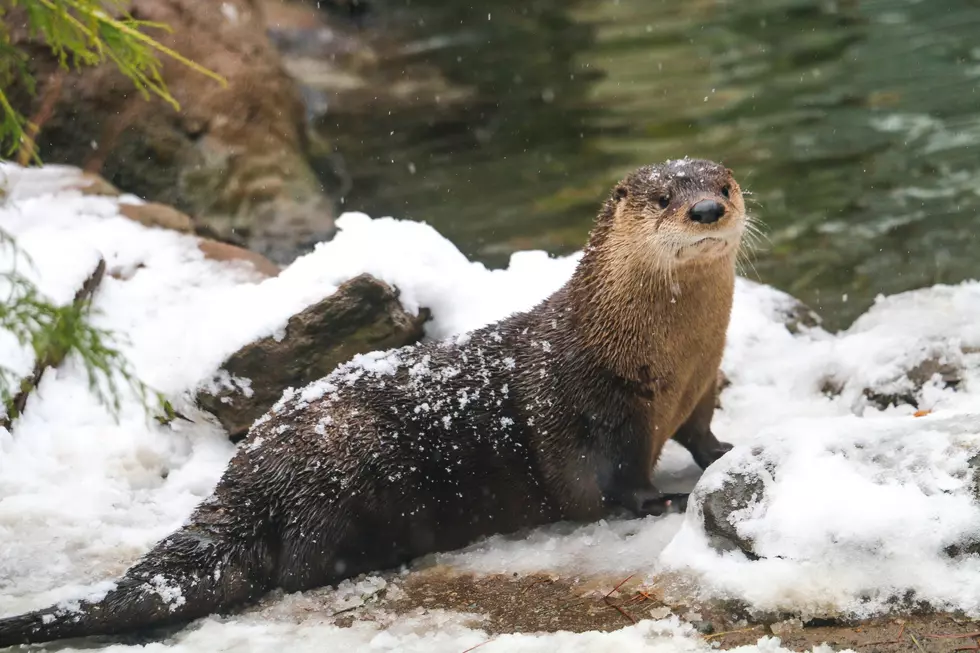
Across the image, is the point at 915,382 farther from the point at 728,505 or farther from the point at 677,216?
the point at 728,505

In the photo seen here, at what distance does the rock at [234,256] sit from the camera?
5340 millimetres

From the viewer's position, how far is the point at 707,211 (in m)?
3.19

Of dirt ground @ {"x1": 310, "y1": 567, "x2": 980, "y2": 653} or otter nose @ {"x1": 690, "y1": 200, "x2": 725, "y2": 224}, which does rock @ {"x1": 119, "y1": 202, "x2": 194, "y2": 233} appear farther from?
otter nose @ {"x1": 690, "y1": 200, "x2": 725, "y2": 224}

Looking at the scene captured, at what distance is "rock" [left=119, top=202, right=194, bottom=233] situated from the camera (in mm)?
5750

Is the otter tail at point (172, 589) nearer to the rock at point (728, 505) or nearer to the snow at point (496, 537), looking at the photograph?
the snow at point (496, 537)

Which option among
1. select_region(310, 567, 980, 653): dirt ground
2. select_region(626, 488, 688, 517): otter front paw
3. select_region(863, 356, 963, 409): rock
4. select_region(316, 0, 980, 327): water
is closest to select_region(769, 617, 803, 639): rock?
select_region(310, 567, 980, 653): dirt ground

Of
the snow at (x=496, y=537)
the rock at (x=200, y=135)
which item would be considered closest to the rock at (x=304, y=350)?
the snow at (x=496, y=537)

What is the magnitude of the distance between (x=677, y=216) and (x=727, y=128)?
5.74 m

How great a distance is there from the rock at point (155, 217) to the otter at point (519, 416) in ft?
8.64

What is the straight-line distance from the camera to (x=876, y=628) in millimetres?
2391

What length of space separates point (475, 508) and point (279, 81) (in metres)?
5.23

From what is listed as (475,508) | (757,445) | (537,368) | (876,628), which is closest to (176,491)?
(475,508)

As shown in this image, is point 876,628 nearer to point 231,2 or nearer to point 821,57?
point 231,2

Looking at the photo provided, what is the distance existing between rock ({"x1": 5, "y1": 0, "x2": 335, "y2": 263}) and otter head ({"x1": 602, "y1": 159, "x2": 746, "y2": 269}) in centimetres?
375
